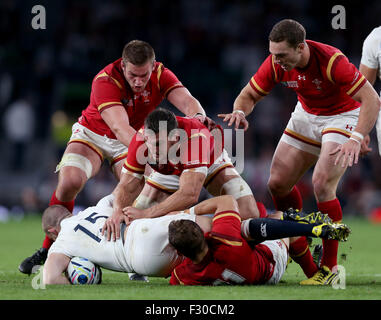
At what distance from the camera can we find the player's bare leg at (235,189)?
22.4ft

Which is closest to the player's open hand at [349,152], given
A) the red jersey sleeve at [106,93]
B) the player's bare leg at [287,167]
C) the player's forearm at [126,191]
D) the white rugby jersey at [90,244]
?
the player's bare leg at [287,167]

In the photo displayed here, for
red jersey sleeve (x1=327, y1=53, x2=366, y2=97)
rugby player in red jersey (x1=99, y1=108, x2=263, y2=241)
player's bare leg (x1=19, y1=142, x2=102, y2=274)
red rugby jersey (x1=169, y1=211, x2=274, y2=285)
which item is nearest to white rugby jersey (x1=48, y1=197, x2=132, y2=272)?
rugby player in red jersey (x1=99, y1=108, x2=263, y2=241)

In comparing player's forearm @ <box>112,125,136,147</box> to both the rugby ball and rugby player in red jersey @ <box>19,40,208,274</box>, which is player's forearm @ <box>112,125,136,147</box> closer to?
rugby player in red jersey @ <box>19,40,208,274</box>

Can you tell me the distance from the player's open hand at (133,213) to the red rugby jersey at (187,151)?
398 millimetres

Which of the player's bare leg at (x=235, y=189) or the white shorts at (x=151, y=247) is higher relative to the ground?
the player's bare leg at (x=235, y=189)

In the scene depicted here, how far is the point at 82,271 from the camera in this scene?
595cm

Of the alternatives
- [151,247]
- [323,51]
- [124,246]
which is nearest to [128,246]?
[124,246]

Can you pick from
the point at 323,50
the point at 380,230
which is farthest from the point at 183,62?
the point at 323,50

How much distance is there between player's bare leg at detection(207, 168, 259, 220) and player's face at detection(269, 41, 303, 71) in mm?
1100

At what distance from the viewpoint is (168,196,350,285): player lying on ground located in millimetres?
5492

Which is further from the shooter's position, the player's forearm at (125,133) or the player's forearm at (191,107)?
the player's forearm at (191,107)

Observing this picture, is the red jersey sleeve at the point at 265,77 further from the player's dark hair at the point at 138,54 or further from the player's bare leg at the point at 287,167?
the player's dark hair at the point at 138,54

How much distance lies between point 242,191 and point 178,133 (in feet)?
3.57
